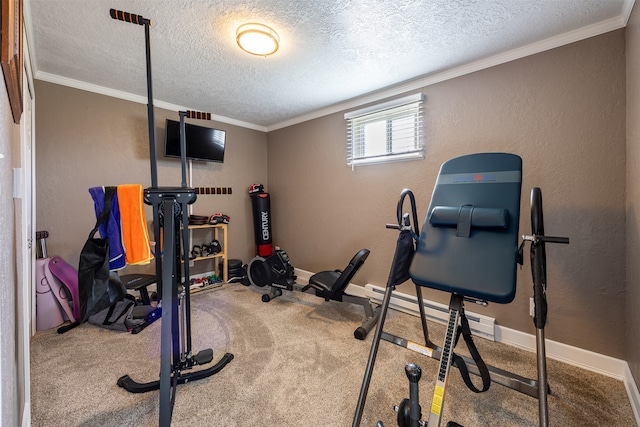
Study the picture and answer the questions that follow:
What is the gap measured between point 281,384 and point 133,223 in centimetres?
135

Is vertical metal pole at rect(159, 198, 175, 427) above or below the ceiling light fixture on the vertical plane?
below

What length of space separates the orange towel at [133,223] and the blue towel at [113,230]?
0.06 meters

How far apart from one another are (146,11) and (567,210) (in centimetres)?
329

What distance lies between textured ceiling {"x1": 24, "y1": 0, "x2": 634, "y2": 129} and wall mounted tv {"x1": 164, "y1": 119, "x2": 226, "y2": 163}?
1.72ft

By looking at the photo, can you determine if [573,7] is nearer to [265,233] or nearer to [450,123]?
[450,123]

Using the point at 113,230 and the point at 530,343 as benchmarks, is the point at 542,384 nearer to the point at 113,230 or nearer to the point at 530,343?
the point at 530,343

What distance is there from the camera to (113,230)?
1.44 metres

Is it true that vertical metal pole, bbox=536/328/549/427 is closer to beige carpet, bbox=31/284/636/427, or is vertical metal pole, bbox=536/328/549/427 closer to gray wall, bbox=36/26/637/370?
beige carpet, bbox=31/284/636/427

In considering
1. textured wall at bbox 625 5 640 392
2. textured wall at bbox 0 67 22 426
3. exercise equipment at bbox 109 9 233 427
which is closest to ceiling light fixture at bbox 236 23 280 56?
exercise equipment at bbox 109 9 233 427

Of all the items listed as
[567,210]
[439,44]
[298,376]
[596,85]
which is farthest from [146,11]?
[567,210]

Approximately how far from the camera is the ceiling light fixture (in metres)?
1.86

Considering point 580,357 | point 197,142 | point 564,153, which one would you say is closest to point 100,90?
point 197,142

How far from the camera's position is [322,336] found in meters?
2.30

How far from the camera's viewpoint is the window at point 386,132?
2.71 metres
